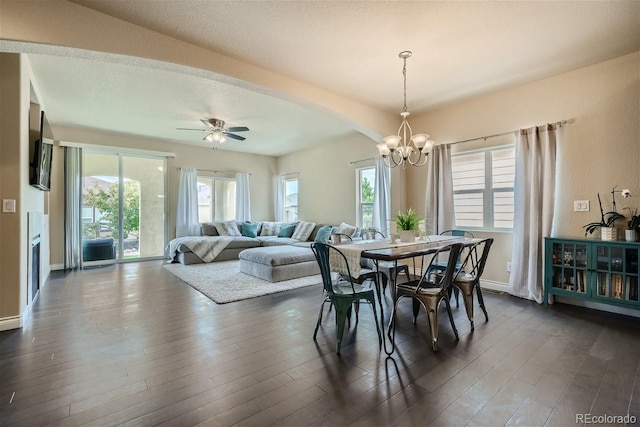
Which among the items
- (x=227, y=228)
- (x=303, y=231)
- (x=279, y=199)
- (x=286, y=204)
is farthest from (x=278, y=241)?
(x=279, y=199)

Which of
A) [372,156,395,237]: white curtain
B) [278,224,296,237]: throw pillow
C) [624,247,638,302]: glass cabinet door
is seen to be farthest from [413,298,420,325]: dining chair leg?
[278,224,296,237]: throw pillow

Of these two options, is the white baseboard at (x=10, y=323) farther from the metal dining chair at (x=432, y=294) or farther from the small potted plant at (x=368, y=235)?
the small potted plant at (x=368, y=235)

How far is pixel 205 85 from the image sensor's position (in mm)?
3840

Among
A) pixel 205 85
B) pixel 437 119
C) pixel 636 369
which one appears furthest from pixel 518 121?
pixel 205 85

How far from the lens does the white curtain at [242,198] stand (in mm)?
8039

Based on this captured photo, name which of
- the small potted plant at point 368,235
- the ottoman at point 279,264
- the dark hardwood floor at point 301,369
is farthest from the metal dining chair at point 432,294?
the small potted plant at point 368,235

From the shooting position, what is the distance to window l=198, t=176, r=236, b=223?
7691mm

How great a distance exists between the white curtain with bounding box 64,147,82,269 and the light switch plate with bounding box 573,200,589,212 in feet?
26.5

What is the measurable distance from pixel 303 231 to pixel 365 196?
1.70 metres

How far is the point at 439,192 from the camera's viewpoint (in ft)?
14.8

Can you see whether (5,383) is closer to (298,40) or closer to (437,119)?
(298,40)

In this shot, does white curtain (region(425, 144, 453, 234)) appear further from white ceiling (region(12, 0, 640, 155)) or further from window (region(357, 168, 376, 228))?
window (region(357, 168, 376, 228))

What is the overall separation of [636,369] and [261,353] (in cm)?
271

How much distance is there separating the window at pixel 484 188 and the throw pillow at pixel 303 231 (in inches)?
128
